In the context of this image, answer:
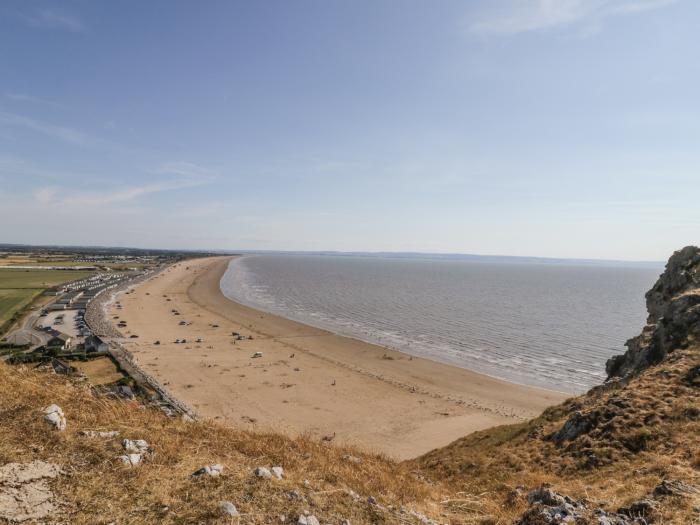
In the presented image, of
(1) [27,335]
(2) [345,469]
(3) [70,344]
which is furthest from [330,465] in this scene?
(1) [27,335]

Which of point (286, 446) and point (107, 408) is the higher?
point (107, 408)

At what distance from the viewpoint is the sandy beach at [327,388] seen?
1184 inches

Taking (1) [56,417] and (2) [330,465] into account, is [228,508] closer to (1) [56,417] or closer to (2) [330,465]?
(2) [330,465]

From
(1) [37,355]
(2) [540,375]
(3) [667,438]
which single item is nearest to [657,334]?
(3) [667,438]

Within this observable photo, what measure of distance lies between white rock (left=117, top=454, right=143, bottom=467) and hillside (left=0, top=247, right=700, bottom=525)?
0.19m

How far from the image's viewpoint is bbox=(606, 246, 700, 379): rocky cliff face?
18.4 m

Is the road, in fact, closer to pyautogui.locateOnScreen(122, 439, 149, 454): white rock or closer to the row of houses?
the row of houses

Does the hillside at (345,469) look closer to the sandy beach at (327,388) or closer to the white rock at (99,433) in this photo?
the white rock at (99,433)

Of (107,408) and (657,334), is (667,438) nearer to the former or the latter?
(657,334)

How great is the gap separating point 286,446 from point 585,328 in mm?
74275

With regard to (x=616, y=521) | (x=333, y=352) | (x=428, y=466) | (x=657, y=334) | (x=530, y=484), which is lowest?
(x=333, y=352)

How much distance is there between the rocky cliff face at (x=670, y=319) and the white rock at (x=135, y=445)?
795 inches

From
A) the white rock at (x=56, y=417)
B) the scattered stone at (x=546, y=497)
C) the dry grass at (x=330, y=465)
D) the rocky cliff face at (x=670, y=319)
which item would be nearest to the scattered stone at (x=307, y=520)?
the dry grass at (x=330, y=465)

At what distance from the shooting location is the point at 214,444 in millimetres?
10617
